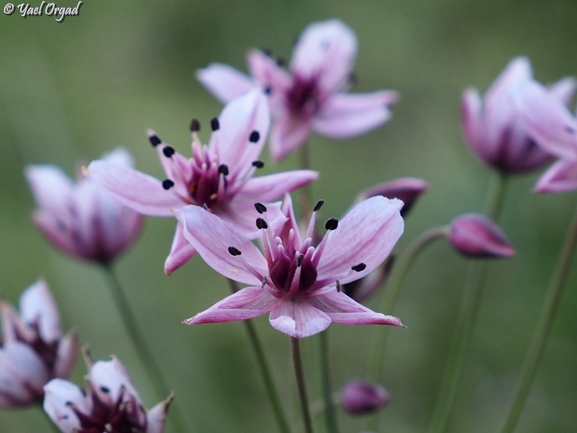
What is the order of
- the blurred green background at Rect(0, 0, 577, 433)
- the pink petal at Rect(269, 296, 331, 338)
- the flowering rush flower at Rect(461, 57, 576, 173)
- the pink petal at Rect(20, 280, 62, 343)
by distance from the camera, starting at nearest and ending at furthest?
the pink petal at Rect(269, 296, 331, 338) < the pink petal at Rect(20, 280, 62, 343) < the flowering rush flower at Rect(461, 57, 576, 173) < the blurred green background at Rect(0, 0, 577, 433)

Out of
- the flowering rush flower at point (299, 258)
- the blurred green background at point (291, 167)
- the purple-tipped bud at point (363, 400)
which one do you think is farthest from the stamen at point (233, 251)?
the blurred green background at point (291, 167)

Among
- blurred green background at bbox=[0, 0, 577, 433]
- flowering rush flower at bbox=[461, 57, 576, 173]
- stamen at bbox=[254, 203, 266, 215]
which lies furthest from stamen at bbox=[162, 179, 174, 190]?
blurred green background at bbox=[0, 0, 577, 433]

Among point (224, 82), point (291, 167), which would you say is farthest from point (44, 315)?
point (291, 167)

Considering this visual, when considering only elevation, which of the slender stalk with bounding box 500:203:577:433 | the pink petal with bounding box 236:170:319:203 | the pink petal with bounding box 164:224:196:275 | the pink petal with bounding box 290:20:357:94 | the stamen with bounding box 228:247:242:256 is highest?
the pink petal with bounding box 290:20:357:94

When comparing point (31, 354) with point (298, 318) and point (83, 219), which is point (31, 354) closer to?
point (83, 219)

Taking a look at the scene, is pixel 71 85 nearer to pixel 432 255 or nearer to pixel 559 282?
pixel 432 255

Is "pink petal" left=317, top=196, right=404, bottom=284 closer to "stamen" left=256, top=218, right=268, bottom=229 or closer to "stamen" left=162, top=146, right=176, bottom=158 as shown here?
"stamen" left=256, top=218, right=268, bottom=229

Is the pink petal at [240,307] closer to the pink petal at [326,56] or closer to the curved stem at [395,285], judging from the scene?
the curved stem at [395,285]
